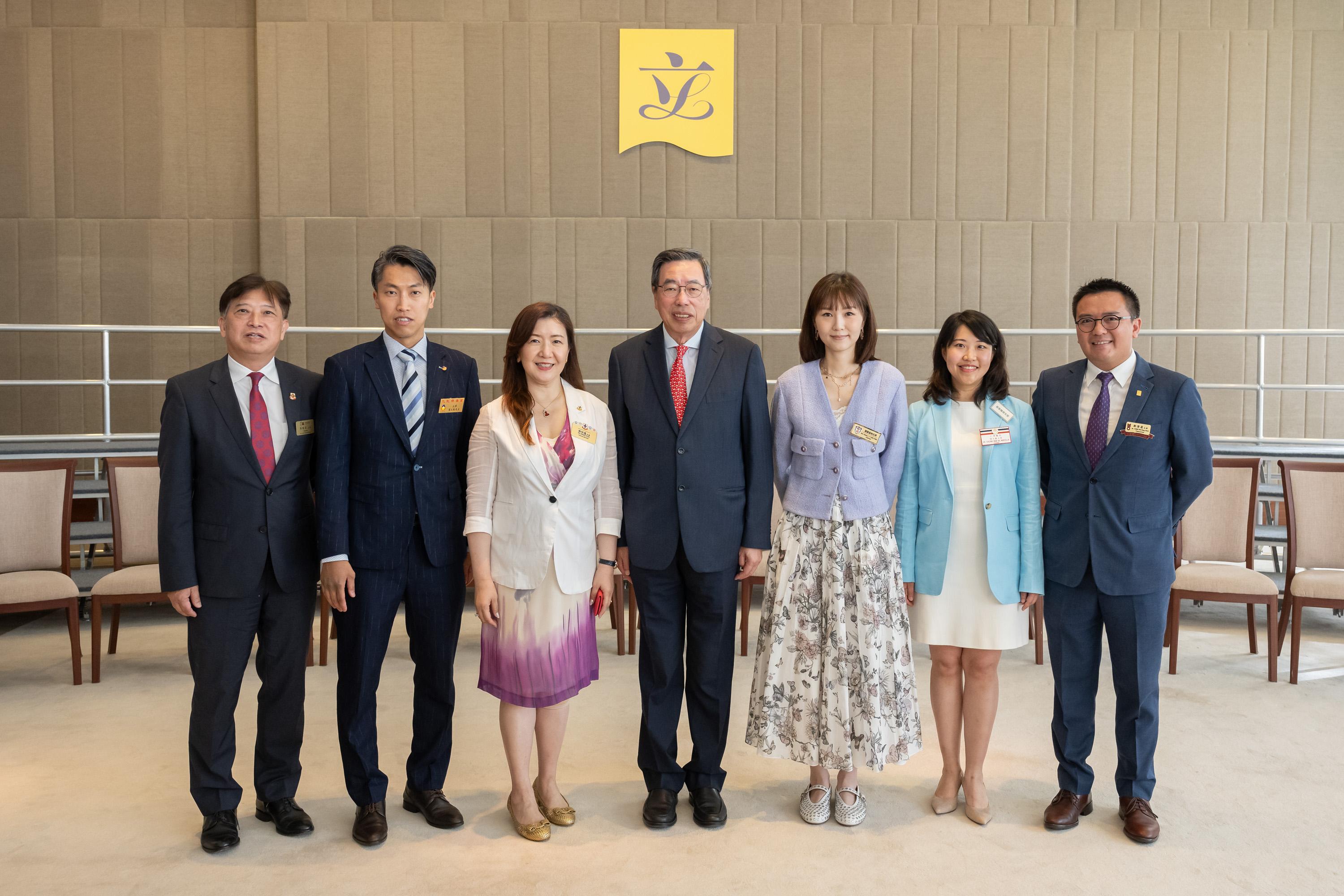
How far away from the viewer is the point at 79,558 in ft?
19.2

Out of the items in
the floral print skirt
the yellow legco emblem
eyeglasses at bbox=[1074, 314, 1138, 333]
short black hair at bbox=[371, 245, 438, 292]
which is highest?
the yellow legco emblem

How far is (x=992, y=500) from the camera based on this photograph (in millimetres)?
2512

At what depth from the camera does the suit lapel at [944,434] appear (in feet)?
8.34

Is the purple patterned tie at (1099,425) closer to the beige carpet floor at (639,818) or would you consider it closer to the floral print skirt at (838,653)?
the floral print skirt at (838,653)

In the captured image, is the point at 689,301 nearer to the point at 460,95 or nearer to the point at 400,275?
the point at 400,275

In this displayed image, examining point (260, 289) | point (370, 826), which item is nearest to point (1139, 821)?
point (370, 826)

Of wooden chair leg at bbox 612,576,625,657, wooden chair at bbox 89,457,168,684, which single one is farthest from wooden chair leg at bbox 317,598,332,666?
wooden chair leg at bbox 612,576,625,657

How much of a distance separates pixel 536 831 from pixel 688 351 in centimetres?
141

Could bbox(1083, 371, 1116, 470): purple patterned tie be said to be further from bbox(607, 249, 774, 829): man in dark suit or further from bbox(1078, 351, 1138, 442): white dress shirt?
bbox(607, 249, 774, 829): man in dark suit

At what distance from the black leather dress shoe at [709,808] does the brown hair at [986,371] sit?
4.32 ft

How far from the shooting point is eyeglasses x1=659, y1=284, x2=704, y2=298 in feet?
8.17

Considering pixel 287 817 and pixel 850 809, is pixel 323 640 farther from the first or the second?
pixel 850 809

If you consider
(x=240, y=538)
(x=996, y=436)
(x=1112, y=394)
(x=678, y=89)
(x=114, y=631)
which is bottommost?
(x=114, y=631)

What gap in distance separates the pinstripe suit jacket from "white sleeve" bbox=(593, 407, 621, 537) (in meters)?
0.41
